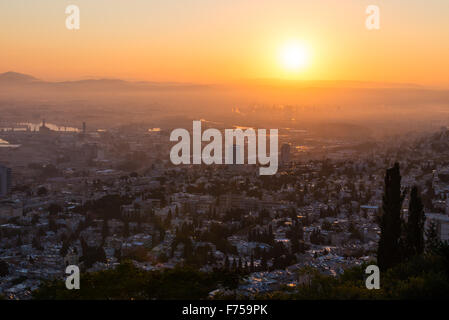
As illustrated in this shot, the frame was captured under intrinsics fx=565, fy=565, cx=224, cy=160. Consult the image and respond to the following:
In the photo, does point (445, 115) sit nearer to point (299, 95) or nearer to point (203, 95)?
point (299, 95)

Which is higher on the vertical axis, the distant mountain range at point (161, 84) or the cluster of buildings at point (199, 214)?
the distant mountain range at point (161, 84)

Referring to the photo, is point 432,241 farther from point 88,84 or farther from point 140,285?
point 88,84

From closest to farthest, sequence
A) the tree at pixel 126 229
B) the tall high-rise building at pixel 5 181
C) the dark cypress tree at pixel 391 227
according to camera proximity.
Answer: the dark cypress tree at pixel 391 227
the tree at pixel 126 229
the tall high-rise building at pixel 5 181

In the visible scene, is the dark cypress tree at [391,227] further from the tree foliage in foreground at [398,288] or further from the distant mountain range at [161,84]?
the distant mountain range at [161,84]

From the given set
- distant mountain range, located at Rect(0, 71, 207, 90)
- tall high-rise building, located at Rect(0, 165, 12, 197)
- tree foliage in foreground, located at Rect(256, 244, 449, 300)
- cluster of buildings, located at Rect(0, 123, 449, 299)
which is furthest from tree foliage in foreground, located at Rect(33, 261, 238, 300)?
distant mountain range, located at Rect(0, 71, 207, 90)

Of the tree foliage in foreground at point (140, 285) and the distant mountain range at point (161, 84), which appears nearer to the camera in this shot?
the tree foliage in foreground at point (140, 285)

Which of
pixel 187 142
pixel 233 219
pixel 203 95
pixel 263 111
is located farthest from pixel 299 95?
pixel 233 219

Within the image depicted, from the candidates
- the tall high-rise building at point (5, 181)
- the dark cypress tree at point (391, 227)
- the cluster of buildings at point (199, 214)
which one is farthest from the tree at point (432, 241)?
the tall high-rise building at point (5, 181)

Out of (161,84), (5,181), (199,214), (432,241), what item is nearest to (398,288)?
(432,241)
